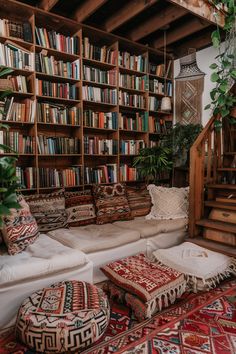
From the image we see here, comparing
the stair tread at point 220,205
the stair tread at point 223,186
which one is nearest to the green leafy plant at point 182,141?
the stair tread at point 223,186

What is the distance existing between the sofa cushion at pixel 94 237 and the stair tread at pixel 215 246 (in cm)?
69

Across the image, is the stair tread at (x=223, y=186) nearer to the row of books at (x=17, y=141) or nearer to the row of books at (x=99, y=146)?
the row of books at (x=99, y=146)

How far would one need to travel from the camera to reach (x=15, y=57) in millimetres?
2922

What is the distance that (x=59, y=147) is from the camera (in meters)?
3.33

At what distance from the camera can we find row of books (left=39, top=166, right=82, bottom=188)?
322 cm

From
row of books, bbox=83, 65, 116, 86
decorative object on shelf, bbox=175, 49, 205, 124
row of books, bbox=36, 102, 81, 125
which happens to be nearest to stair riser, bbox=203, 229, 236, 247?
decorative object on shelf, bbox=175, 49, 205, 124

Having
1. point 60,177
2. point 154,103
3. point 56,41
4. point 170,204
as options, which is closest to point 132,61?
point 154,103

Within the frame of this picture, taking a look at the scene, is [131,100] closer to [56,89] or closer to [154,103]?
[154,103]

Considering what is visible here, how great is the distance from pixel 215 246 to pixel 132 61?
2774mm

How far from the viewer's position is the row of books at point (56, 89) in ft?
10.2

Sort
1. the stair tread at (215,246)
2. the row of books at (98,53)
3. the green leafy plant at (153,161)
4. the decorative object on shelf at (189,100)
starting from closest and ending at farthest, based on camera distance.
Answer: the stair tread at (215,246) < the row of books at (98,53) < the green leafy plant at (153,161) < the decorative object on shelf at (189,100)

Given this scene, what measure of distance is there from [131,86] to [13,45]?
168 cm

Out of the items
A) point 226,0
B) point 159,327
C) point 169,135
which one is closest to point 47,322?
point 159,327

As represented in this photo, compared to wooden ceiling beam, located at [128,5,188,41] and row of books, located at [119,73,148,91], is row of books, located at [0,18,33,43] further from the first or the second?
wooden ceiling beam, located at [128,5,188,41]
